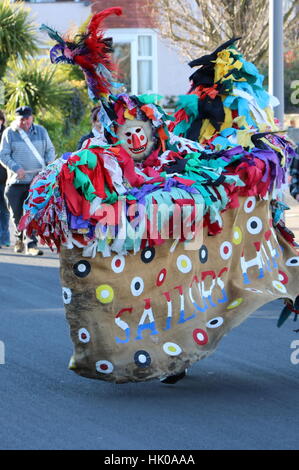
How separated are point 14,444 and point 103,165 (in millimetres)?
1589

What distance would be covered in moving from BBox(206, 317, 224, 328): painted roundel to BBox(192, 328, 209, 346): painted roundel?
0.09 m

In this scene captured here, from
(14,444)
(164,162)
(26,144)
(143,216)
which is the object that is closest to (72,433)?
(14,444)

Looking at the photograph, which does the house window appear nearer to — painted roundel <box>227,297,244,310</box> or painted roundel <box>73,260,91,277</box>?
painted roundel <box>227,297,244,310</box>

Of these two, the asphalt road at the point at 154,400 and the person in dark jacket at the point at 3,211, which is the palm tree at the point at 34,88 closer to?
the person in dark jacket at the point at 3,211

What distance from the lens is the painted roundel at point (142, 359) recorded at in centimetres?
595

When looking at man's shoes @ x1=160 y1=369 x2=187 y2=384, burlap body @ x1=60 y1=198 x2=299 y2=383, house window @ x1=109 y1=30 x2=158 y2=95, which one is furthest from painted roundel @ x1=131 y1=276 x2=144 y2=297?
house window @ x1=109 y1=30 x2=158 y2=95

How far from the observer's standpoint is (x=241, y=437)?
5340 millimetres

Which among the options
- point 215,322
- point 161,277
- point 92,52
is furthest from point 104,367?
point 92,52

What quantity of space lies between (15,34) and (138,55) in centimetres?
969

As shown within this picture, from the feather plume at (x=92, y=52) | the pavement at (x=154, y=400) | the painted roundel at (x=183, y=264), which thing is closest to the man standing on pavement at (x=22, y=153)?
the pavement at (x=154, y=400)

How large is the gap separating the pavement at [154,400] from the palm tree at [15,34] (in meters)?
11.2

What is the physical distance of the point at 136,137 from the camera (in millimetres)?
6250

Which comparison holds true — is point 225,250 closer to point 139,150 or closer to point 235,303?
point 235,303

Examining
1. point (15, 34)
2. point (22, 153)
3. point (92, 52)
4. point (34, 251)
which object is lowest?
point (34, 251)
